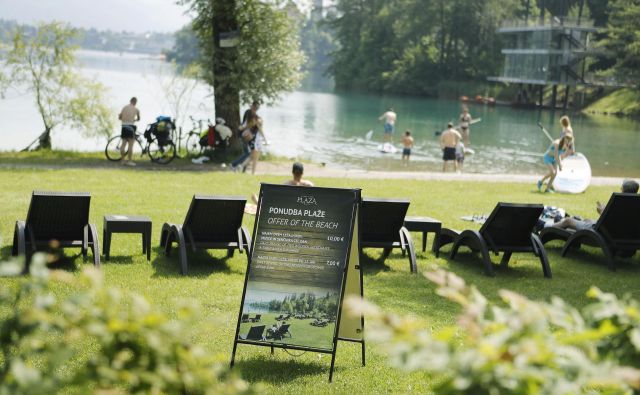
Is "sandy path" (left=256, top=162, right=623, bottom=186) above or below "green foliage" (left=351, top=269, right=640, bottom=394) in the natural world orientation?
below

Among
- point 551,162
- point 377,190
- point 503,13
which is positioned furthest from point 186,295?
point 503,13

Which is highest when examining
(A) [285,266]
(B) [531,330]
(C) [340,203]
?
(B) [531,330]

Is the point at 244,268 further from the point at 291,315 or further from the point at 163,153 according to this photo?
the point at 163,153

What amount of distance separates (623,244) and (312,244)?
17.9 ft

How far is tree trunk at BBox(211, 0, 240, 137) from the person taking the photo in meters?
23.9

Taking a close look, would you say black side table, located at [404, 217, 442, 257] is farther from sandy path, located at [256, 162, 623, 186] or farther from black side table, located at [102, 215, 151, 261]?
sandy path, located at [256, 162, 623, 186]

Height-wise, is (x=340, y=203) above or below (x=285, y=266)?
above

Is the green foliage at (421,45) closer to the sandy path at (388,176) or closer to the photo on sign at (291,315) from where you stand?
the sandy path at (388,176)

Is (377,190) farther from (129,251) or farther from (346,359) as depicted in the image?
(346,359)

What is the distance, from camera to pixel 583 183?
1859 cm

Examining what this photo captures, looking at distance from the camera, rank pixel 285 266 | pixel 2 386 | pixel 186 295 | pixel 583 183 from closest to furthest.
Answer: pixel 2 386
pixel 285 266
pixel 186 295
pixel 583 183

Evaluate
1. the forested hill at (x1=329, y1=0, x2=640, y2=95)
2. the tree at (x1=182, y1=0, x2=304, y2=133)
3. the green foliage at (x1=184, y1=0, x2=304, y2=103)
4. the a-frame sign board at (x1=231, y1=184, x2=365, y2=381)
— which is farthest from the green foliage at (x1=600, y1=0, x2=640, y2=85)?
the a-frame sign board at (x1=231, y1=184, x2=365, y2=381)

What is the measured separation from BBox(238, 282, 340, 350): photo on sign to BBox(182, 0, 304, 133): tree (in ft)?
58.3

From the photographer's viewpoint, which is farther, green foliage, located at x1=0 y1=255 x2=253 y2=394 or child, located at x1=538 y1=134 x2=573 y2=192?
child, located at x1=538 y1=134 x2=573 y2=192
